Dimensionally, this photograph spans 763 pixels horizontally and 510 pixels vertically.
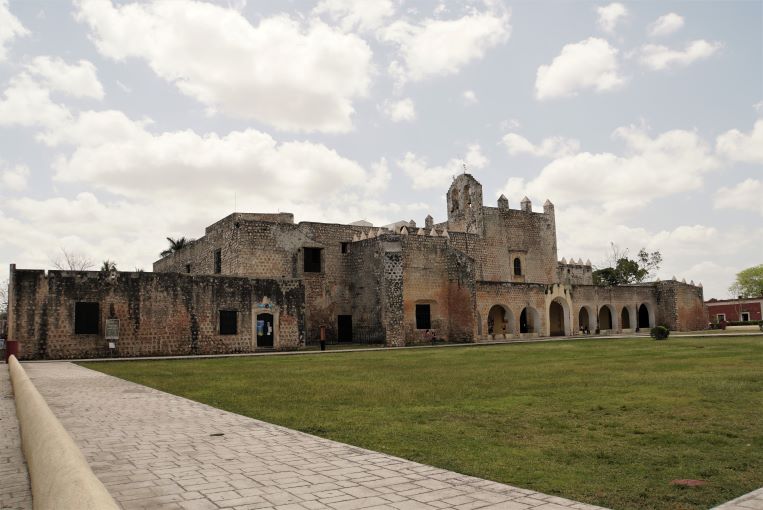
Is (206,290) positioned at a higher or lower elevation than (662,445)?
higher

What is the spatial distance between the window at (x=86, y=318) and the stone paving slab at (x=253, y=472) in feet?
53.7

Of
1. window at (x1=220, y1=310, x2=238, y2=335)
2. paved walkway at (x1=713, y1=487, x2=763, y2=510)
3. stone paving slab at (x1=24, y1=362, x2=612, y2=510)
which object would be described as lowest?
paved walkway at (x1=713, y1=487, x2=763, y2=510)

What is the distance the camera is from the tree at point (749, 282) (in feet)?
280

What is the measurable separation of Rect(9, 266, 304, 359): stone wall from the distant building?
45.2 meters

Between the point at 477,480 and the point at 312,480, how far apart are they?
4.03 ft

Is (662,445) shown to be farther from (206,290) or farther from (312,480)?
(206,290)

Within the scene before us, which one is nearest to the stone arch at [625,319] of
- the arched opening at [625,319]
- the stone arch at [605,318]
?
the arched opening at [625,319]

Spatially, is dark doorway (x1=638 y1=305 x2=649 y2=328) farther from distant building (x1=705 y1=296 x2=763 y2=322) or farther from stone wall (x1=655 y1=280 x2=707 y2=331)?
distant building (x1=705 y1=296 x2=763 y2=322)

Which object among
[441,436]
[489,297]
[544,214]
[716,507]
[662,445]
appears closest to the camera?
[716,507]

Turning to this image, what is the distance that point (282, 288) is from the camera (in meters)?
27.0

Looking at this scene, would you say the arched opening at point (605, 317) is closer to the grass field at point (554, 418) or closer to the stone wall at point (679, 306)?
the stone wall at point (679, 306)

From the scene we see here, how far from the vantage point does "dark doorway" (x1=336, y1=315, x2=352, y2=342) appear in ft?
108

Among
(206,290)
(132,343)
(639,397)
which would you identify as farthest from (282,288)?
(639,397)

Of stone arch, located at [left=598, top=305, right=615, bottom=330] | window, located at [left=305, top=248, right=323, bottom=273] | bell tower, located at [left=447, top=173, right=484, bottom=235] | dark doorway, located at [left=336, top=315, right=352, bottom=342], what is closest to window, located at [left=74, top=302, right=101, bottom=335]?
window, located at [left=305, top=248, right=323, bottom=273]
